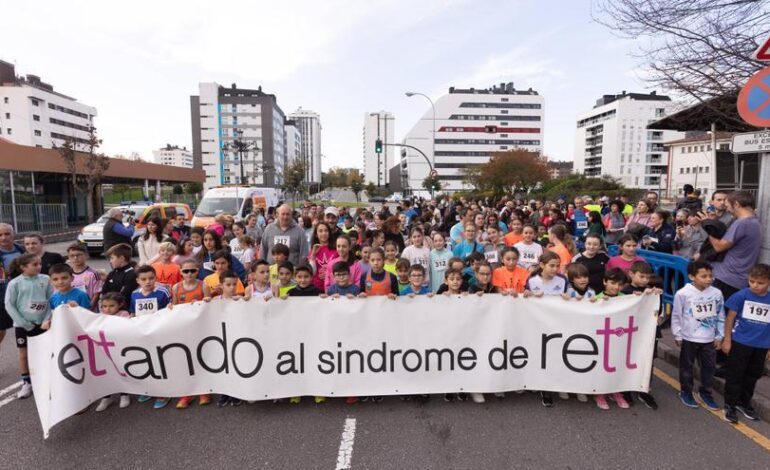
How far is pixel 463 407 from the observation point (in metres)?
3.94

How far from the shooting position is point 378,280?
485 cm

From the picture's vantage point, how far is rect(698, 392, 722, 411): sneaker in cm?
382

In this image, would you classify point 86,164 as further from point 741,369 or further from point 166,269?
point 741,369

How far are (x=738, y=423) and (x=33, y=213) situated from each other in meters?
23.7

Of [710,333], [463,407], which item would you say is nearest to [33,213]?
[463,407]

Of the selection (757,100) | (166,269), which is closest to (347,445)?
(166,269)

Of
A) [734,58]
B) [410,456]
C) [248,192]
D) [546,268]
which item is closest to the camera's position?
[410,456]

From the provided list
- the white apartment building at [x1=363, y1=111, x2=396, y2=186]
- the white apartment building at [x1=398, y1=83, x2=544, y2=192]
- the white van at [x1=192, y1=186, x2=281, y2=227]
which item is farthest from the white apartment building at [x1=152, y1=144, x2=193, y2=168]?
the white van at [x1=192, y1=186, x2=281, y2=227]

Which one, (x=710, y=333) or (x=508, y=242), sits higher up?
(x=508, y=242)

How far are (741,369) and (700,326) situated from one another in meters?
0.44

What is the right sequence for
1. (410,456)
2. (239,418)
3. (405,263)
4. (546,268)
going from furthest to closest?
(405,263) → (546,268) → (239,418) → (410,456)

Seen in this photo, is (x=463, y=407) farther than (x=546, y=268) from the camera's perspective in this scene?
No

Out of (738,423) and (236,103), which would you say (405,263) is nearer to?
(738,423)

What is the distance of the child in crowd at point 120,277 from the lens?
4551 millimetres
